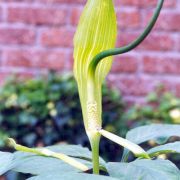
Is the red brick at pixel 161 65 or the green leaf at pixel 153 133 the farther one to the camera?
the red brick at pixel 161 65

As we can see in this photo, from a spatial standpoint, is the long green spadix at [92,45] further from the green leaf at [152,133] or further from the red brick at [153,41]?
the red brick at [153,41]

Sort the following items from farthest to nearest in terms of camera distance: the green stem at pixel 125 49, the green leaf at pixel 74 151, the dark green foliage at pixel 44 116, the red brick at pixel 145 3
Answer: the red brick at pixel 145 3, the dark green foliage at pixel 44 116, the green leaf at pixel 74 151, the green stem at pixel 125 49

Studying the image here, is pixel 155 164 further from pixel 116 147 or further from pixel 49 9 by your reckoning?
pixel 49 9

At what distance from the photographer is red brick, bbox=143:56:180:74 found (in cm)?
196

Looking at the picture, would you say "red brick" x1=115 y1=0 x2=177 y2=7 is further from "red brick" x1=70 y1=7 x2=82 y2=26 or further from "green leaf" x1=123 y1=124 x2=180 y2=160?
"green leaf" x1=123 y1=124 x2=180 y2=160

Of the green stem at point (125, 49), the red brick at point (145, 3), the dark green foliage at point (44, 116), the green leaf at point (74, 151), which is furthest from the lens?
the red brick at point (145, 3)

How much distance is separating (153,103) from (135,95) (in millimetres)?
78

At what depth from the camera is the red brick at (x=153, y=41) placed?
196 cm

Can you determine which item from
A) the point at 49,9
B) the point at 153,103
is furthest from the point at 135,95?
the point at 49,9

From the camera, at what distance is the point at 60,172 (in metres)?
0.44

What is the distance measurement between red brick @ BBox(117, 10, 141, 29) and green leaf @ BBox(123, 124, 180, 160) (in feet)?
4.60

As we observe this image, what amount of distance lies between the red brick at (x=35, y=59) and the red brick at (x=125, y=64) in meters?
0.21

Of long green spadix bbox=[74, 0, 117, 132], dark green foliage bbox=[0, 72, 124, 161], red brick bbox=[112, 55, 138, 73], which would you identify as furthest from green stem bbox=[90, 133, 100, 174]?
red brick bbox=[112, 55, 138, 73]

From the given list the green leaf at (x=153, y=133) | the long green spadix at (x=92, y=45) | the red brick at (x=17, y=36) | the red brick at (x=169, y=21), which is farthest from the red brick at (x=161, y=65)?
the long green spadix at (x=92, y=45)
